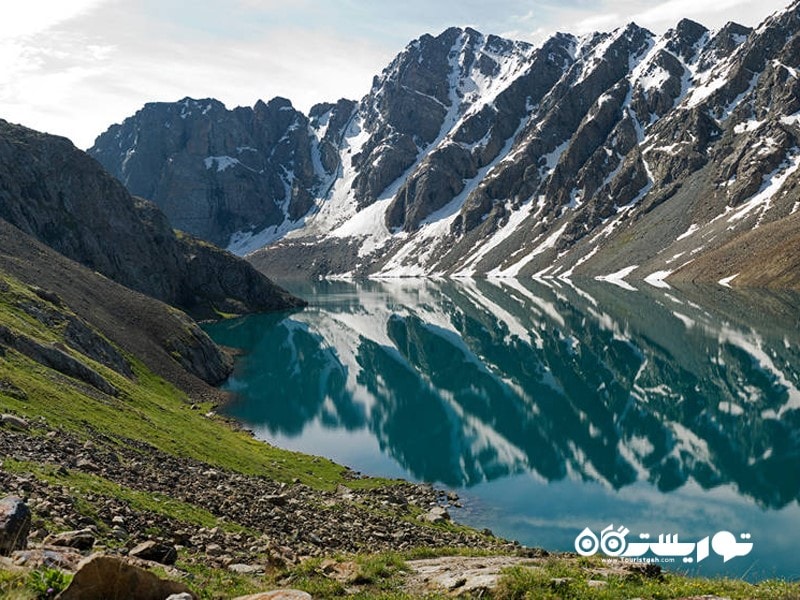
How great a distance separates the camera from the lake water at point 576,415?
149ft

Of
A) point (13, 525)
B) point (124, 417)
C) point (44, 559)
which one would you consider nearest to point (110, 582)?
point (44, 559)

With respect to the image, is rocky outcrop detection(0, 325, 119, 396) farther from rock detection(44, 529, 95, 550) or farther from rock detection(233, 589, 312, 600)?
rock detection(233, 589, 312, 600)

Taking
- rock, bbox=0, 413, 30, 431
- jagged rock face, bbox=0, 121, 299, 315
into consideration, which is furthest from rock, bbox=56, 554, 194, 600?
jagged rock face, bbox=0, 121, 299, 315

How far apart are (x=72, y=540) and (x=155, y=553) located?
2.33 metres

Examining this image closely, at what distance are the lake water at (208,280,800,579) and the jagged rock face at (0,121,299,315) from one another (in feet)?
90.4

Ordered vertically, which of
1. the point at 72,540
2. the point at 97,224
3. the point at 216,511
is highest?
the point at 97,224

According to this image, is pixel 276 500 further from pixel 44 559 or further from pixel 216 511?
pixel 44 559

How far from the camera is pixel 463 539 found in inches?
1431

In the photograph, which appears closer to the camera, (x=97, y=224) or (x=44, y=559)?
(x=44, y=559)

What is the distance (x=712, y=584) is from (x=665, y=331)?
360ft

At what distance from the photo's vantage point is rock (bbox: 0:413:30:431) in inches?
1192

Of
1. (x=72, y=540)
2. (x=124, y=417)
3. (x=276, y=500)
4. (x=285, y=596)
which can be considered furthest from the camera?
(x=124, y=417)

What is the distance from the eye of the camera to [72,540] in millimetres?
18172

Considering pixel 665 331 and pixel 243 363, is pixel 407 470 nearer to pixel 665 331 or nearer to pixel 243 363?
pixel 243 363
